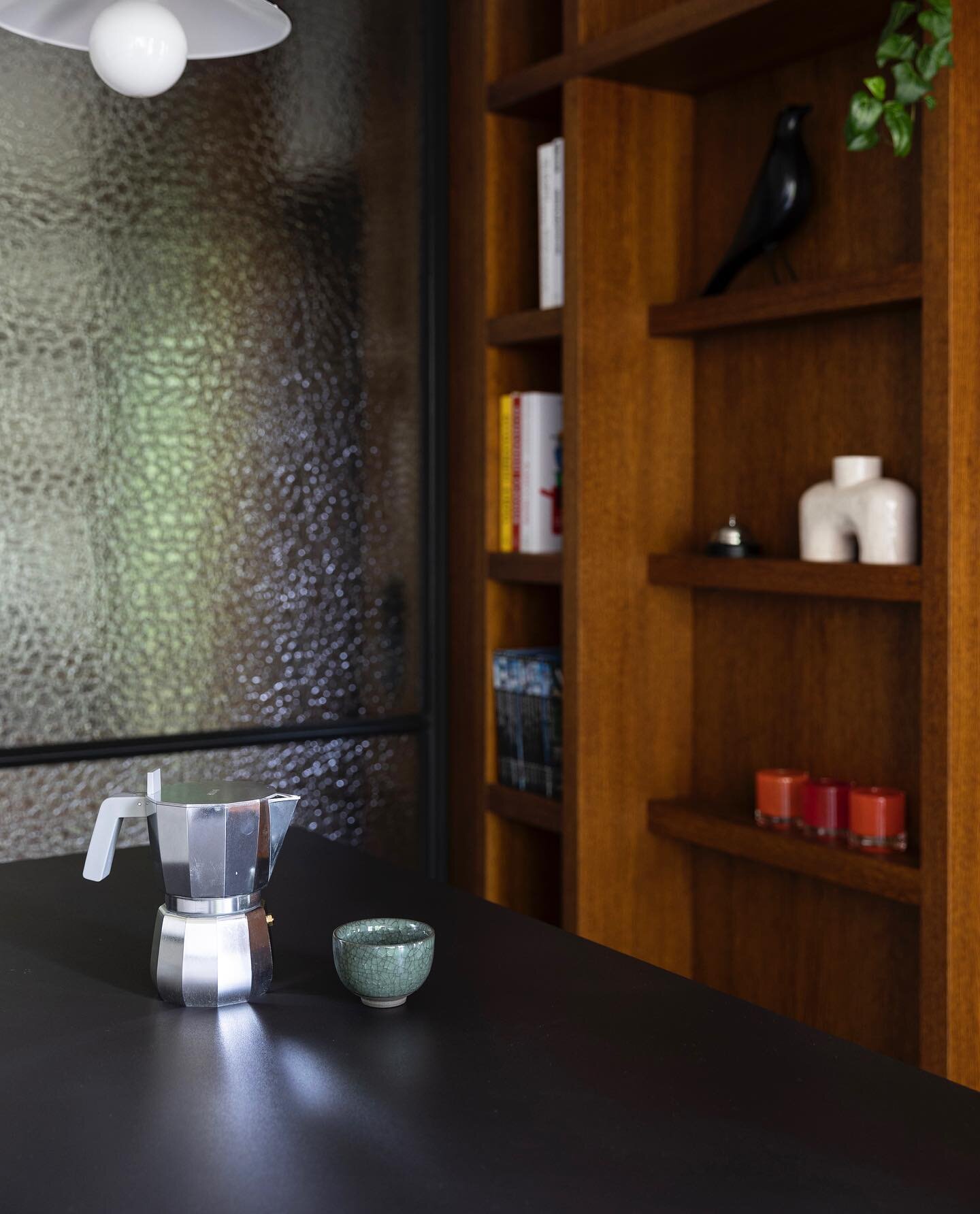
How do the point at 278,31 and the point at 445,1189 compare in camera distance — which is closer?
the point at 445,1189

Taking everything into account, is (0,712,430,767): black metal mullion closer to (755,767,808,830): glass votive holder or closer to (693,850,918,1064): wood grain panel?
(693,850,918,1064): wood grain panel

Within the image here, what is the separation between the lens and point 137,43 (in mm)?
1293

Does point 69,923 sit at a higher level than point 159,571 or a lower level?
lower

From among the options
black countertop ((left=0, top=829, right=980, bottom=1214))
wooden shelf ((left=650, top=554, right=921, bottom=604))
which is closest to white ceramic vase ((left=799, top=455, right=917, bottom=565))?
wooden shelf ((left=650, top=554, right=921, bottom=604))

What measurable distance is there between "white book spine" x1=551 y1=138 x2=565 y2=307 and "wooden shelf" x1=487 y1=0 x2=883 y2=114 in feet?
0.41

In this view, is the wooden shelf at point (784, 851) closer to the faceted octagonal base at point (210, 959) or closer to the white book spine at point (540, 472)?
the white book spine at point (540, 472)

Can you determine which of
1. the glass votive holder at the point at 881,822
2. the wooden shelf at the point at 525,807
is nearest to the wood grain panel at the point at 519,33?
the wooden shelf at the point at 525,807

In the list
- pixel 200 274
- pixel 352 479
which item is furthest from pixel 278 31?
pixel 352 479

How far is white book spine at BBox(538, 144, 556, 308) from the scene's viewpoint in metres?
2.57

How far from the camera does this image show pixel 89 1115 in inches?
39.1

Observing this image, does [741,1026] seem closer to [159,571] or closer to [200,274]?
[159,571]

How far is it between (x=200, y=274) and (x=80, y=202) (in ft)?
0.83

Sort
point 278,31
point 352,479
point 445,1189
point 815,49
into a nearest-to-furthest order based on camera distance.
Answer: point 445,1189 < point 278,31 < point 815,49 < point 352,479

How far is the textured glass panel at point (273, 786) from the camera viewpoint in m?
2.46
